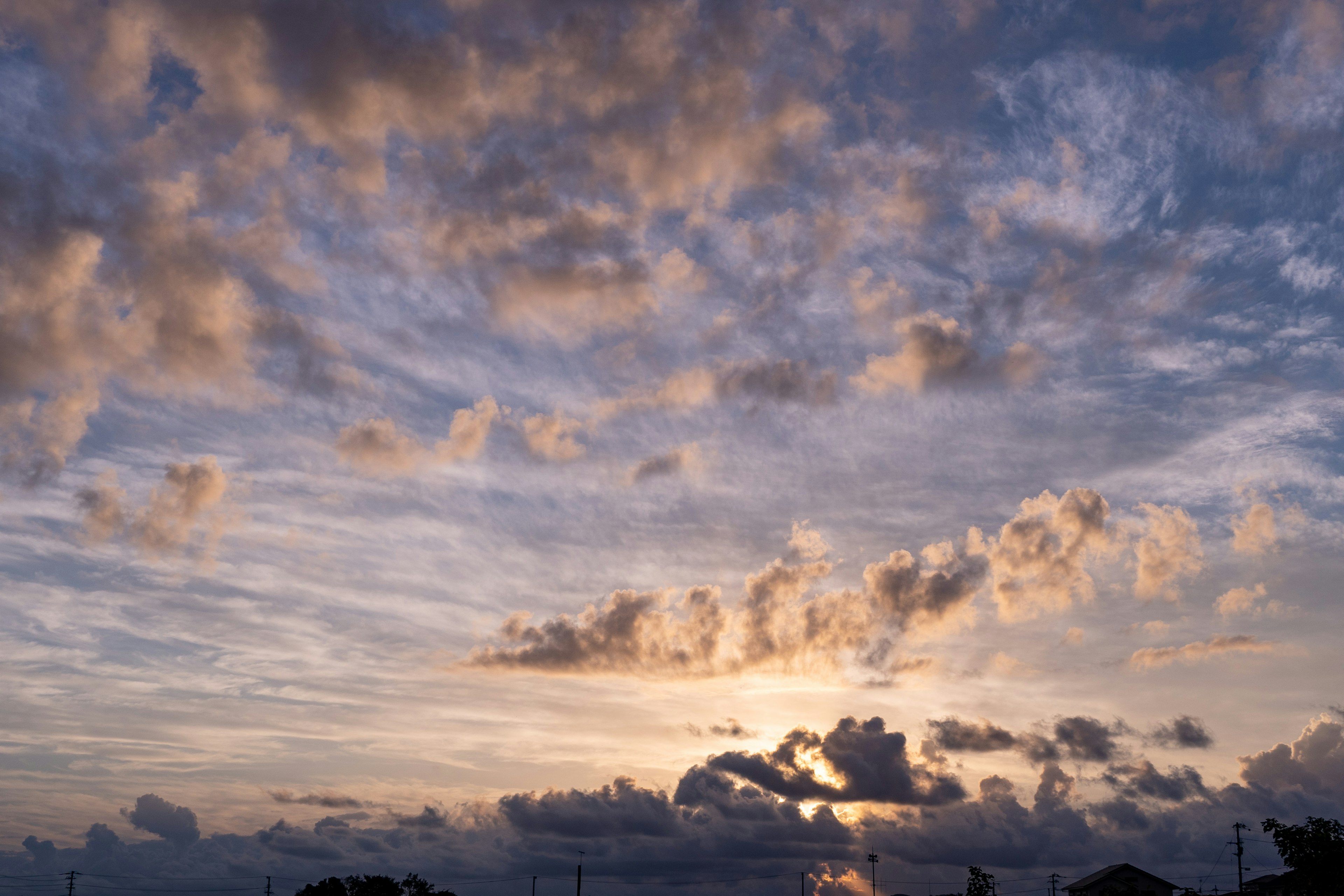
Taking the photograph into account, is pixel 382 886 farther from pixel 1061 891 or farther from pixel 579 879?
pixel 1061 891

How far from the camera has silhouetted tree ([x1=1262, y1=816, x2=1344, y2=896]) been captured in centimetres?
6906

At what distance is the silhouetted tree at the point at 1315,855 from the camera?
69062 millimetres

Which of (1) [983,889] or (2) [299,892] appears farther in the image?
(2) [299,892]

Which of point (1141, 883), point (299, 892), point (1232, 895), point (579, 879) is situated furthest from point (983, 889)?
point (299, 892)

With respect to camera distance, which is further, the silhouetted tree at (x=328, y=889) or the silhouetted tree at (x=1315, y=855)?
the silhouetted tree at (x=328, y=889)

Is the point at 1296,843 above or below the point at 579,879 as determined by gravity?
above

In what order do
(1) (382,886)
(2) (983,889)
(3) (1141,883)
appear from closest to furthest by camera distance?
1. (2) (983,889)
2. (3) (1141,883)
3. (1) (382,886)

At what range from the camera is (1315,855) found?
231 ft

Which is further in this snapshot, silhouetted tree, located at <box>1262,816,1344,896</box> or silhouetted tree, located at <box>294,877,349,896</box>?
silhouetted tree, located at <box>294,877,349,896</box>

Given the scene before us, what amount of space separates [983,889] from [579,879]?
76790 millimetres

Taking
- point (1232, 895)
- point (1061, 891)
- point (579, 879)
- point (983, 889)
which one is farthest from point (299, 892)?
point (1232, 895)

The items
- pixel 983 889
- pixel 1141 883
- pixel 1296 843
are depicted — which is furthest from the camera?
pixel 1141 883

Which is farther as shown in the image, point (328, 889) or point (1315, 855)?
point (328, 889)

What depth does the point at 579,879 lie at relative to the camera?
180 m
